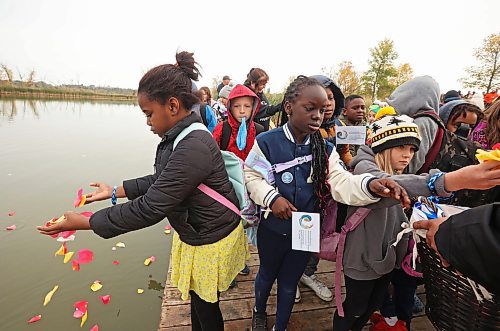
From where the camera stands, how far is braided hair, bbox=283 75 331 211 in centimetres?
→ 157

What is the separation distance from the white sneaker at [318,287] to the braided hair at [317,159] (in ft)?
3.34

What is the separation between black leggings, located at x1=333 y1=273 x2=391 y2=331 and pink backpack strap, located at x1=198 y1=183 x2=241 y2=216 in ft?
2.62

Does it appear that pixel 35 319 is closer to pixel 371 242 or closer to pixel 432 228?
pixel 371 242

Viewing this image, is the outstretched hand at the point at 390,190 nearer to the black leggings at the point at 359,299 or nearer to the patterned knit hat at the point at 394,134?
the patterned knit hat at the point at 394,134

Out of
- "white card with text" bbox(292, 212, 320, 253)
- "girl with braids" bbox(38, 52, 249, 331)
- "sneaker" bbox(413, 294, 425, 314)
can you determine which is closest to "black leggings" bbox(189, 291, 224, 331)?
"girl with braids" bbox(38, 52, 249, 331)

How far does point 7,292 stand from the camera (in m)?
2.90

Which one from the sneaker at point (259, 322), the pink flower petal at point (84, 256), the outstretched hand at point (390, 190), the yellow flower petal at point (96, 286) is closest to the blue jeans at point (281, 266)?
the sneaker at point (259, 322)

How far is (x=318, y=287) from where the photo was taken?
7.52 ft

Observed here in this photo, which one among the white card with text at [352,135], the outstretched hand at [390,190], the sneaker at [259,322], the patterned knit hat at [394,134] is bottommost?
the sneaker at [259,322]

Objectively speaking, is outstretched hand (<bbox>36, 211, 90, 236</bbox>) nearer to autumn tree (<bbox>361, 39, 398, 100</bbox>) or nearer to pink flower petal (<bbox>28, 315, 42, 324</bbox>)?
pink flower petal (<bbox>28, 315, 42, 324</bbox>)

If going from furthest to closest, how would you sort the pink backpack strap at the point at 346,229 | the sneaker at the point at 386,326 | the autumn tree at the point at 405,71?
the autumn tree at the point at 405,71
the sneaker at the point at 386,326
the pink backpack strap at the point at 346,229

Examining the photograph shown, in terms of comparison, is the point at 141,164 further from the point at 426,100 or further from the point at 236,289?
the point at 426,100

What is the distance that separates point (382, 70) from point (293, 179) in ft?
94.8

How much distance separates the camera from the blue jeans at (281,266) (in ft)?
5.50
